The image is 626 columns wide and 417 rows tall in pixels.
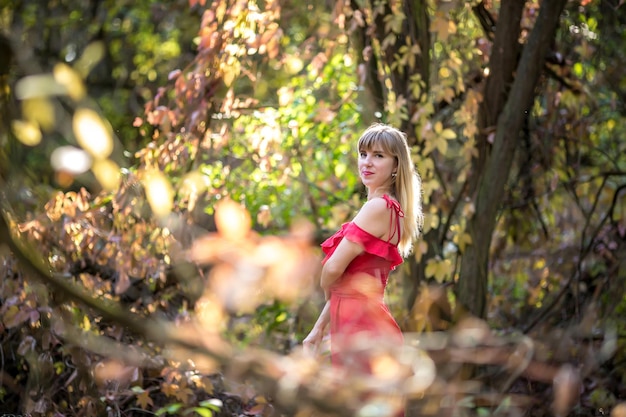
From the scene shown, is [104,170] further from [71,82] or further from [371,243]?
[371,243]

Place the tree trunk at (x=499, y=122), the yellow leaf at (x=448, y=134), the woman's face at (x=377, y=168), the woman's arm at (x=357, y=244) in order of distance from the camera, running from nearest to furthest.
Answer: the woman's arm at (x=357, y=244), the woman's face at (x=377, y=168), the yellow leaf at (x=448, y=134), the tree trunk at (x=499, y=122)

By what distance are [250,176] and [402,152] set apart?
2283mm

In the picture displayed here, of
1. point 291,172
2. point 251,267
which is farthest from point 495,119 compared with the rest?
point 251,267

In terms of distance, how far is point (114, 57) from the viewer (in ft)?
36.2

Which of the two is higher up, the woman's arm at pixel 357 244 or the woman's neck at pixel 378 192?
the woman's neck at pixel 378 192

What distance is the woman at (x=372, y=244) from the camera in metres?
3.17

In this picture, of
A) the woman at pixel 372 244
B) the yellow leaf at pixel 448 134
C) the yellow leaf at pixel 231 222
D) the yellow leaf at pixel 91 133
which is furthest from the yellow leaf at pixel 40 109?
the yellow leaf at pixel 448 134

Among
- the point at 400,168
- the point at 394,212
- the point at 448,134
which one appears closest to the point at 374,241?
the point at 394,212

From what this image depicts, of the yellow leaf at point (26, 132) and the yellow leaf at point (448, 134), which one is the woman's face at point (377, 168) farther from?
the yellow leaf at point (26, 132)

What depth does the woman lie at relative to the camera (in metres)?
3.17

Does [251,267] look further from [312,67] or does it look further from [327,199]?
[327,199]

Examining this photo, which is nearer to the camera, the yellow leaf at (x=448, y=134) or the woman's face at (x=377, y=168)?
the woman's face at (x=377, y=168)

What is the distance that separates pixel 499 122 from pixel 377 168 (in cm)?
167

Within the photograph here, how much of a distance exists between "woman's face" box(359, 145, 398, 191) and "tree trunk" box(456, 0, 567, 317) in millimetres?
1560
